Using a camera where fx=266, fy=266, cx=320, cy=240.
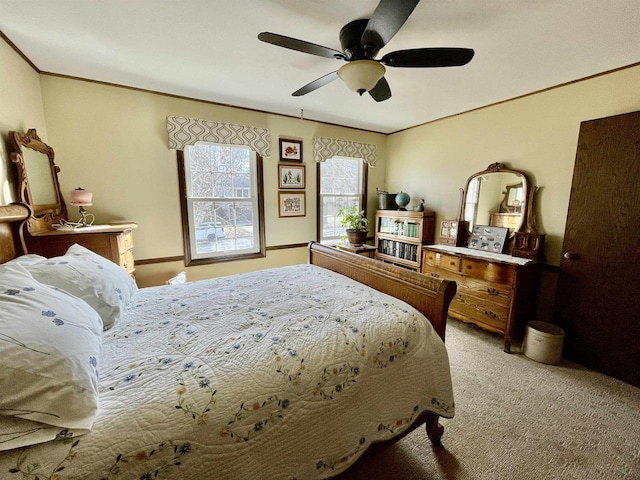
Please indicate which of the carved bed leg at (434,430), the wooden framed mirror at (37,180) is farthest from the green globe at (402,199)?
the wooden framed mirror at (37,180)

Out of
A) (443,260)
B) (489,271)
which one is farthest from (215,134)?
(489,271)

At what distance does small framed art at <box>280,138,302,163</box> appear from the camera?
3.54 m

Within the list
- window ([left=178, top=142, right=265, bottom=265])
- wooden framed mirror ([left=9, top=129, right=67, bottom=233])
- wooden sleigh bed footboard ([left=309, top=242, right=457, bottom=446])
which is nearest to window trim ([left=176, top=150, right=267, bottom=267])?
window ([left=178, top=142, right=265, bottom=265])

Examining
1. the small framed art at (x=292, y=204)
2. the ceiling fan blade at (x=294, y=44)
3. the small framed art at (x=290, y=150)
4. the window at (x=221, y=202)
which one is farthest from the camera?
the small framed art at (x=292, y=204)

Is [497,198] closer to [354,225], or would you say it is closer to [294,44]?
[354,225]

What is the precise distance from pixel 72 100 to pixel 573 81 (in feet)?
15.1

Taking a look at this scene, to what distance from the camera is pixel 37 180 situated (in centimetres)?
220

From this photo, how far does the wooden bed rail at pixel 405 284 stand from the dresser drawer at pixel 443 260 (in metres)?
1.43

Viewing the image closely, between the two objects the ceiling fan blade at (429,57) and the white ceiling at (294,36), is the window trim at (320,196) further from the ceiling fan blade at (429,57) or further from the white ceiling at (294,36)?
the ceiling fan blade at (429,57)

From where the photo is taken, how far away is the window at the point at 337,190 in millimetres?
4023

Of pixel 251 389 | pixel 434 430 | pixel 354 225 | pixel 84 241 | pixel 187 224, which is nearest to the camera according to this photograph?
pixel 251 389

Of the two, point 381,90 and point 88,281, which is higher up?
point 381,90

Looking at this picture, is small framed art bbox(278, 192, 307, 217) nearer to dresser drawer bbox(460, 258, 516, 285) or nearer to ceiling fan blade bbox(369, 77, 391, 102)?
ceiling fan blade bbox(369, 77, 391, 102)

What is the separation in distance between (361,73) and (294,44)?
435 millimetres
